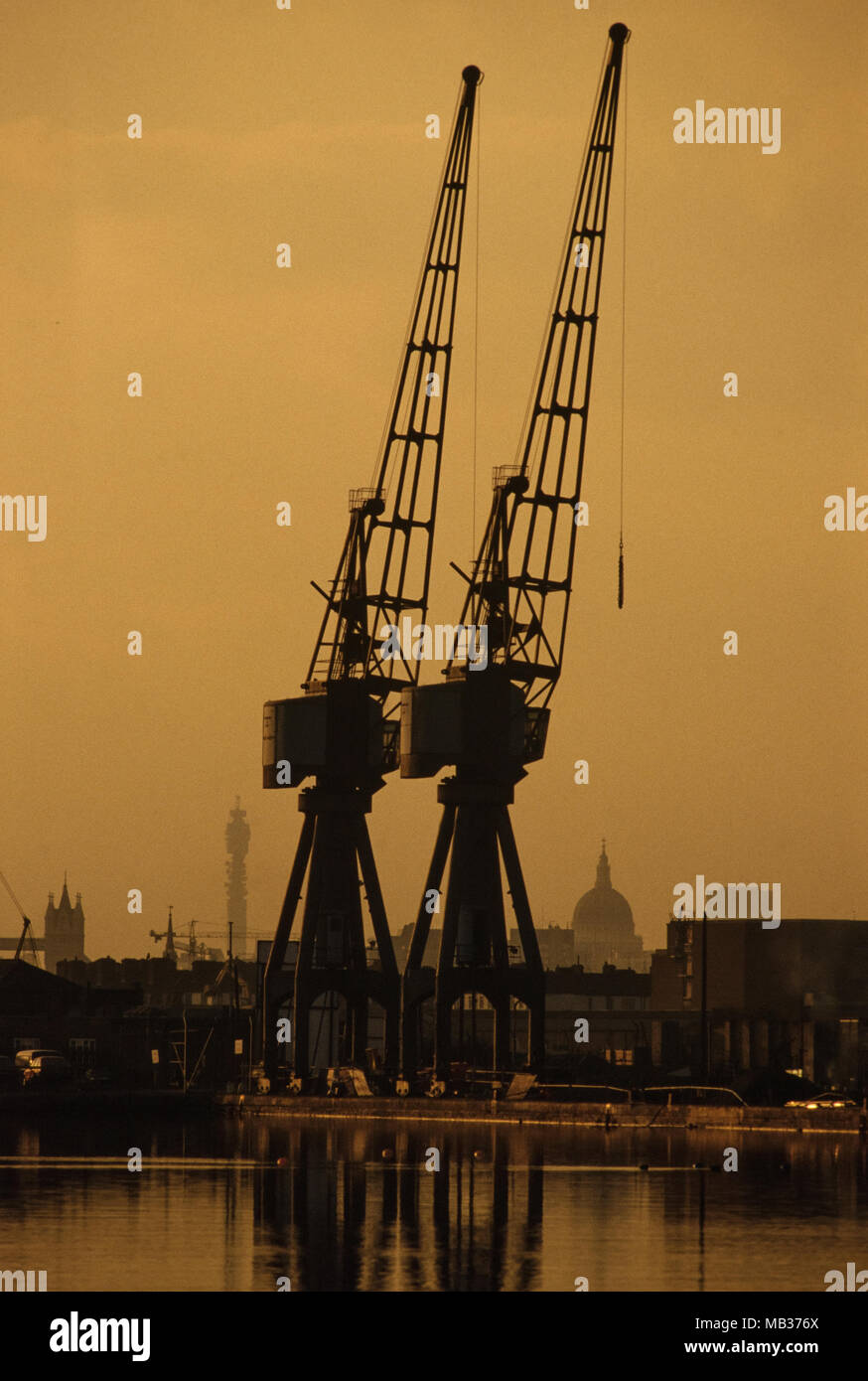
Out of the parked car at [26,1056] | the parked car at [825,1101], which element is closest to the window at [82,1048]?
the parked car at [26,1056]

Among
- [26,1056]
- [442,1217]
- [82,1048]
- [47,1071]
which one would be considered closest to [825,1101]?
[47,1071]

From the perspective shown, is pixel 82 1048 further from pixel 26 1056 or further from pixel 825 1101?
pixel 825 1101

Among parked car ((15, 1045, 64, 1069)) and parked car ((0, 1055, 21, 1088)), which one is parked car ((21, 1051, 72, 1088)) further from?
parked car ((15, 1045, 64, 1069))

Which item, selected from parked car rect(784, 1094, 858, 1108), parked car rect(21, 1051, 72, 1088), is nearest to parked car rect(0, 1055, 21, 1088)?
parked car rect(21, 1051, 72, 1088)

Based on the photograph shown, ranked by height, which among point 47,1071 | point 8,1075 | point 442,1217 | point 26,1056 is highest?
point 442,1217

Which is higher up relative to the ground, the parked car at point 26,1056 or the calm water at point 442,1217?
the calm water at point 442,1217

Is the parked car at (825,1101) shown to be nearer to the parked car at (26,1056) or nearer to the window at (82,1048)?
the parked car at (26,1056)
